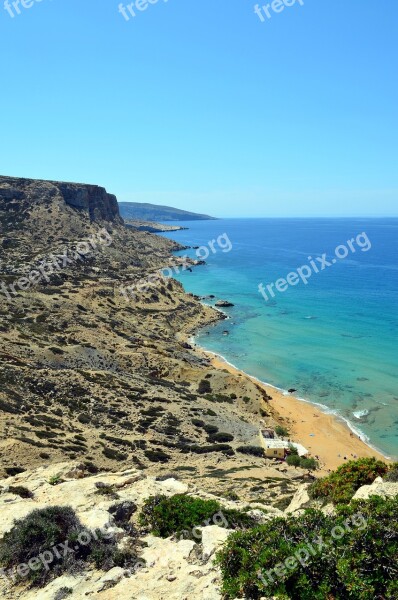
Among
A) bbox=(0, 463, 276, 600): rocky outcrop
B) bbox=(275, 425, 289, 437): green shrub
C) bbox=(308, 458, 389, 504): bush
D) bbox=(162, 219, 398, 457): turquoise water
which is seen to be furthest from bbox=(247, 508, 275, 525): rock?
bbox=(162, 219, 398, 457): turquoise water

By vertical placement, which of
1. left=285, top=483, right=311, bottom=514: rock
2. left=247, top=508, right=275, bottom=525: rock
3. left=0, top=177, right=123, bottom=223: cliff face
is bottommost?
left=285, top=483, right=311, bottom=514: rock

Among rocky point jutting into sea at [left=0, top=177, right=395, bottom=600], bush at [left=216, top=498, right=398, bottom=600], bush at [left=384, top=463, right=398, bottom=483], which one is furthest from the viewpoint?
bush at [left=384, top=463, right=398, bottom=483]

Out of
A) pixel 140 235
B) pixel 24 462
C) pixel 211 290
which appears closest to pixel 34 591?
pixel 24 462

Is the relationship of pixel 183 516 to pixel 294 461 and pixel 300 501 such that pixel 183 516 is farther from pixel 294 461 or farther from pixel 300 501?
pixel 294 461

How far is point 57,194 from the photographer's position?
114500 millimetres

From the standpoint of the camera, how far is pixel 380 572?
8586mm

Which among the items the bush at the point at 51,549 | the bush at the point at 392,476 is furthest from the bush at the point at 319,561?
the bush at the point at 392,476

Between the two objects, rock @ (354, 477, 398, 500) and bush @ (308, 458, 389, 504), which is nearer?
rock @ (354, 477, 398, 500)

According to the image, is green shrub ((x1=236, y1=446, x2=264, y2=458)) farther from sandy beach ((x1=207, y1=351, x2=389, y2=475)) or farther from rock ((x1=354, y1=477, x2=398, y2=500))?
rock ((x1=354, y1=477, x2=398, y2=500))

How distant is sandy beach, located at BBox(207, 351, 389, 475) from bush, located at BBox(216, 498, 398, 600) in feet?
69.2

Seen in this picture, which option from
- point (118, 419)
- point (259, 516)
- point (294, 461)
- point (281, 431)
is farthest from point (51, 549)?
point (281, 431)

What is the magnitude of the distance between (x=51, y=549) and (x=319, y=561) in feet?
22.1

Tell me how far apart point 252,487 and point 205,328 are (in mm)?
51167

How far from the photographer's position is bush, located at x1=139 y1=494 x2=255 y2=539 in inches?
480
